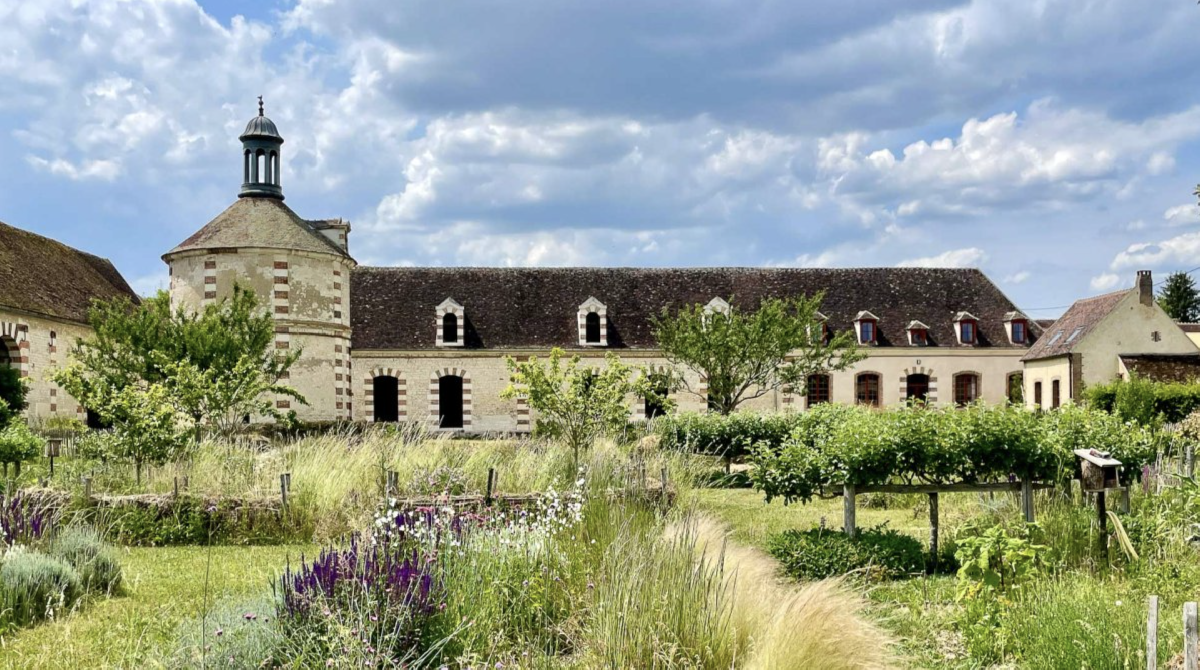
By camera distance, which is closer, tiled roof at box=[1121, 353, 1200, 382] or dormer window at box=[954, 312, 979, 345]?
tiled roof at box=[1121, 353, 1200, 382]

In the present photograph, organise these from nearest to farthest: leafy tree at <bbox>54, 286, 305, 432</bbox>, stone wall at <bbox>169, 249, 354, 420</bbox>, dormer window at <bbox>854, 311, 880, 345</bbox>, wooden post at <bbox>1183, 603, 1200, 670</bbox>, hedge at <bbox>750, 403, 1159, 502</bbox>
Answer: wooden post at <bbox>1183, 603, 1200, 670</bbox> < hedge at <bbox>750, 403, 1159, 502</bbox> < leafy tree at <bbox>54, 286, 305, 432</bbox> < stone wall at <bbox>169, 249, 354, 420</bbox> < dormer window at <bbox>854, 311, 880, 345</bbox>

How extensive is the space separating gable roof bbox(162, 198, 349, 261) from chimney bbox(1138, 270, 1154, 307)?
22.3 meters

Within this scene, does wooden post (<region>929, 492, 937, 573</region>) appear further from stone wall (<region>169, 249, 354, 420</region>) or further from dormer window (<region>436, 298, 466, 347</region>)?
dormer window (<region>436, 298, 466, 347</region>)

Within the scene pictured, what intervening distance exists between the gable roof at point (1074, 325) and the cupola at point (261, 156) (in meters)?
21.8

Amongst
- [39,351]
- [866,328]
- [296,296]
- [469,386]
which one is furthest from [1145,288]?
[39,351]

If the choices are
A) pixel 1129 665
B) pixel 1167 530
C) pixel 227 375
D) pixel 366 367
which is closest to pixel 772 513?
pixel 1167 530

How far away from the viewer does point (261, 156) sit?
23484 mm

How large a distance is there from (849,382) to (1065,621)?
25.6 meters

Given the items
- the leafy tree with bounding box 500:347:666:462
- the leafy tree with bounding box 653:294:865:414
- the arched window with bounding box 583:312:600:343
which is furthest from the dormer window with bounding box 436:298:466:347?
the leafy tree with bounding box 500:347:666:462

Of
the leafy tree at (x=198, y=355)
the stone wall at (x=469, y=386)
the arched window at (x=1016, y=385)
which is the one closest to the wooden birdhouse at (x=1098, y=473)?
the leafy tree at (x=198, y=355)

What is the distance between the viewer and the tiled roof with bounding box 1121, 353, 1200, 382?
27.5 metres

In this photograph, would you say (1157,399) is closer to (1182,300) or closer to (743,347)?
(743,347)

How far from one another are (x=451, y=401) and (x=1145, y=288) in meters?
20.4

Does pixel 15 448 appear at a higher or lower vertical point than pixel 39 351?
lower
